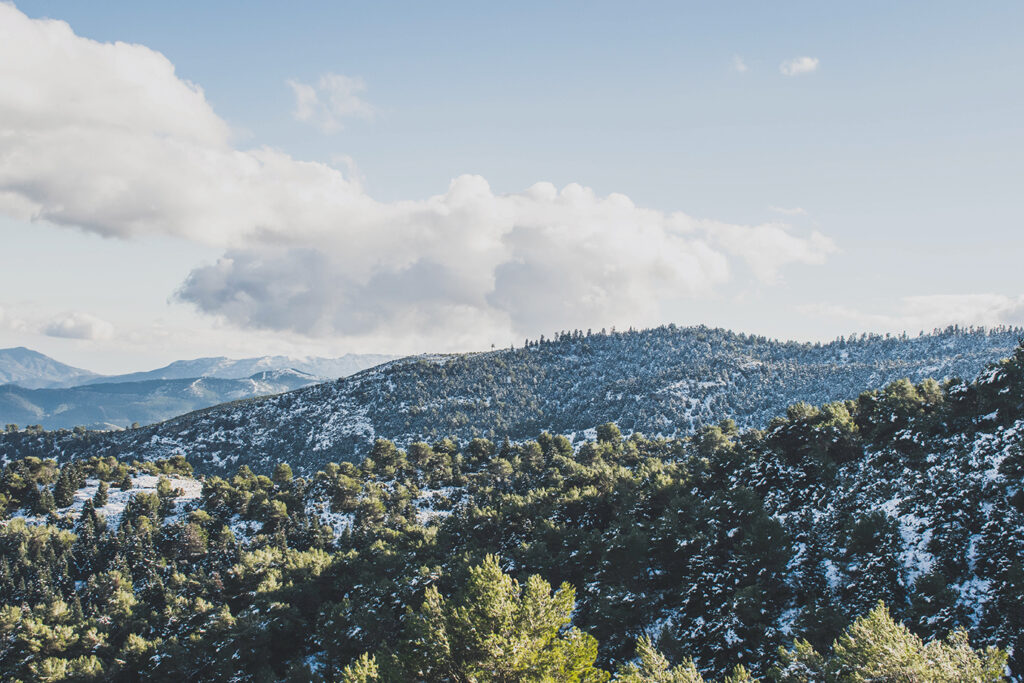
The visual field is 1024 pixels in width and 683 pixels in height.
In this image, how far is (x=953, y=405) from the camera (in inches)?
2687

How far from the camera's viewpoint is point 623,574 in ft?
213

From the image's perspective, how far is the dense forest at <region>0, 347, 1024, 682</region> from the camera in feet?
112

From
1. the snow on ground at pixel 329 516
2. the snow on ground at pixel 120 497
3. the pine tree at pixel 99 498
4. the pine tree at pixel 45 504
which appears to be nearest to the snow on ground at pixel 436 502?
the snow on ground at pixel 329 516

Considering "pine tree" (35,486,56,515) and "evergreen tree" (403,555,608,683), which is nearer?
"evergreen tree" (403,555,608,683)

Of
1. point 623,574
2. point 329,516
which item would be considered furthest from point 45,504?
point 623,574

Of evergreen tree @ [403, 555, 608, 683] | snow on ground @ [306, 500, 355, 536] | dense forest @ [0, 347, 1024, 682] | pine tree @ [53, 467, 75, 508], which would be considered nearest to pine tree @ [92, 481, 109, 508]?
pine tree @ [53, 467, 75, 508]

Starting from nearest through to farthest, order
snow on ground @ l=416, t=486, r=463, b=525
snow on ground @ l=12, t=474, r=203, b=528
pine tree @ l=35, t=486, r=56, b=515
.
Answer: snow on ground @ l=416, t=486, r=463, b=525 → pine tree @ l=35, t=486, r=56, b=515 → snow on ground @ l=12, t=474, r=203, b=528

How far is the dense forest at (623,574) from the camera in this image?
3416cm

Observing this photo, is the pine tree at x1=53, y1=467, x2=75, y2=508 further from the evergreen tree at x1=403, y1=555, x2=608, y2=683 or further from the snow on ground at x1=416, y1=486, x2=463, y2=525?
the evergreen tree at x1=403, y1=555, x2=608, y2=683

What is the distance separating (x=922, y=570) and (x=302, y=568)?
259 ft

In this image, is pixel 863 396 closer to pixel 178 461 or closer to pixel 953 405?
pixel 953 405

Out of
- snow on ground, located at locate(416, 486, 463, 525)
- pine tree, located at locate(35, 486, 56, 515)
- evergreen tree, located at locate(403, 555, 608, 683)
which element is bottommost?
pine tree, located at locate(35, 486, 56, 515)

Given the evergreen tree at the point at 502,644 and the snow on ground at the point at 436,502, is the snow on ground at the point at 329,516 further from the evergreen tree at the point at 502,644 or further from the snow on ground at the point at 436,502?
the evergreen tree at the point at 502,644

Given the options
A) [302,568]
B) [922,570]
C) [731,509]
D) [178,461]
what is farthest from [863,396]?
[178,461]
